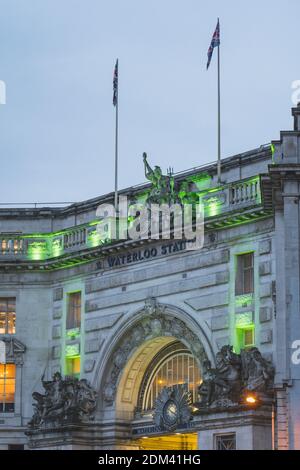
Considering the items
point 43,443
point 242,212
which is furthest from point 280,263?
point 43,443

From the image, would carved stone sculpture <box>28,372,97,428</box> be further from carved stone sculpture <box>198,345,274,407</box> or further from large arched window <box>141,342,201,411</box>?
carved stone sculpture <box>198,345,274,407</box>

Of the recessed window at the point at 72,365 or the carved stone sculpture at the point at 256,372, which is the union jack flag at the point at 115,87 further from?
the carved stone sculpture at the point at 256,372

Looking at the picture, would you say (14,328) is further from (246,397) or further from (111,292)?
(246,397)

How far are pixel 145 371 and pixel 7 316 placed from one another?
27.0 feet

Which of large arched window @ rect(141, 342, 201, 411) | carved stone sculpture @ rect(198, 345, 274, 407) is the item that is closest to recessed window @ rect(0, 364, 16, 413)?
large arched window @ rect(141, 342, 201, 411)

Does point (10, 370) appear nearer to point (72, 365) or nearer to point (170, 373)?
point (72, 365)

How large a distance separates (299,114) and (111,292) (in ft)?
49.2

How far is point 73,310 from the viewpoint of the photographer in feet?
258

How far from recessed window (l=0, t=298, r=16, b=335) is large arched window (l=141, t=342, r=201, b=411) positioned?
26.1ft

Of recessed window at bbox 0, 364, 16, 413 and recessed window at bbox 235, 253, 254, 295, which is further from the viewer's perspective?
recessed window at bbox 0, 364, 16, 413

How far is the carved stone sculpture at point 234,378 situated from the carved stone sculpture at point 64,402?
8.68 meters

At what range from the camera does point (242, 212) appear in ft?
227

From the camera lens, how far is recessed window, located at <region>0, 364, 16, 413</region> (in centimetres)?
7881
